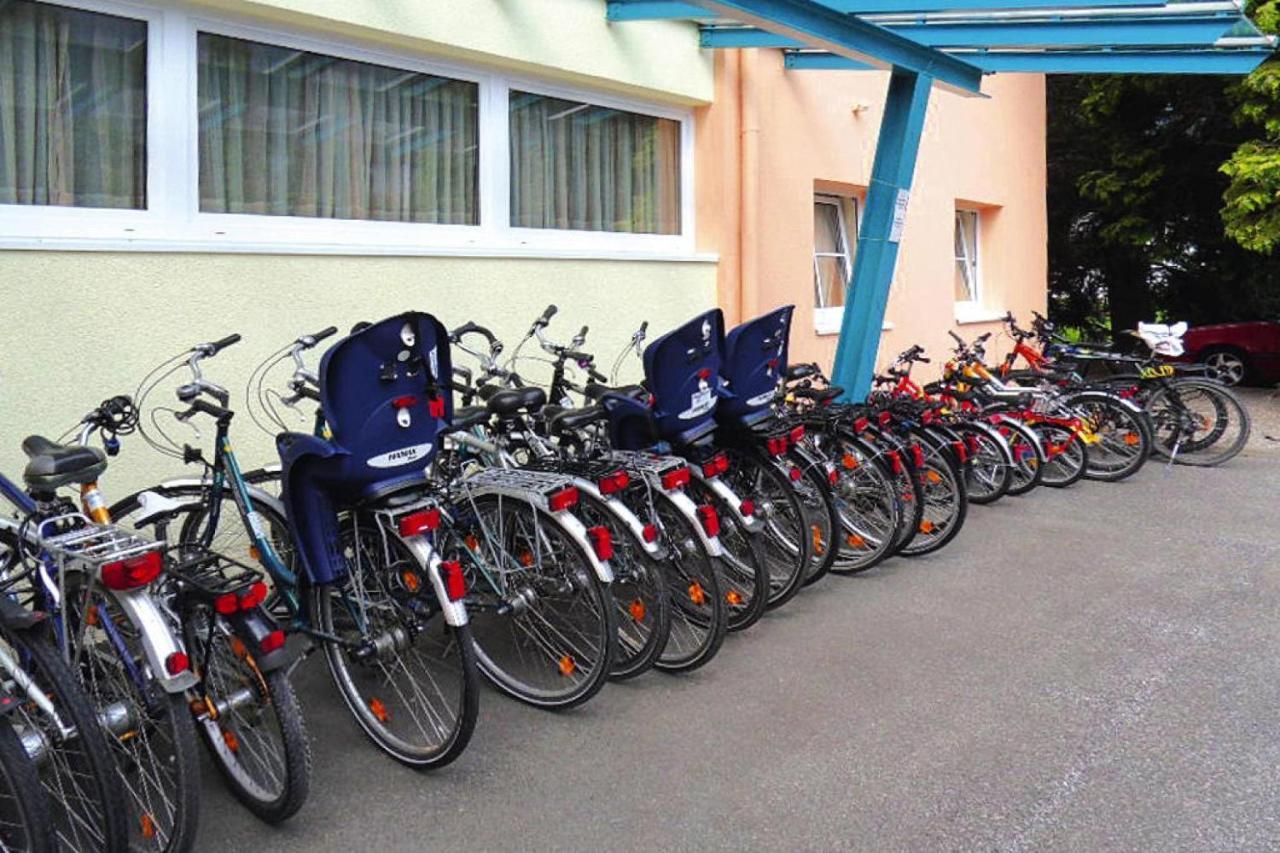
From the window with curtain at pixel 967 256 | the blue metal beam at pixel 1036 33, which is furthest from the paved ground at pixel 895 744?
the window with curtain at pixel 967 256

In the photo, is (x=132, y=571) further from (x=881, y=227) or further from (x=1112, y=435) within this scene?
(x=1112, y=435)

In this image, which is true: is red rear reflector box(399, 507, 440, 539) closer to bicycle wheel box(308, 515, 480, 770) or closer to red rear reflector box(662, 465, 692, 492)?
bicycle wheel box(308, 515, 480, 770)

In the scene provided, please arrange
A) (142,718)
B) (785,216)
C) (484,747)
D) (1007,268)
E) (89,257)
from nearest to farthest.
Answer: (142,718) → (484,747) → (89,257) → (785,216) → (1007,268)

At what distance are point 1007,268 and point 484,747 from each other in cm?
938

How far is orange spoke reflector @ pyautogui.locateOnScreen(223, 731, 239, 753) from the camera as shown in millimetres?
3119

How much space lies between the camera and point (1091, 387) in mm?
8258

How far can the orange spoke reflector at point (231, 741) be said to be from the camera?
10.2 ft

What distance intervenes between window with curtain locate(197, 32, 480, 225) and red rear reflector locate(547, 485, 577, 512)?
223 centimetres

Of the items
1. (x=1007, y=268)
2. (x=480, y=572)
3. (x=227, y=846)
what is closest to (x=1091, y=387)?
(x=1007, y=268)

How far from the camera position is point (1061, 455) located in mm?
7906

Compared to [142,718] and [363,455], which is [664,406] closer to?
[363,455]

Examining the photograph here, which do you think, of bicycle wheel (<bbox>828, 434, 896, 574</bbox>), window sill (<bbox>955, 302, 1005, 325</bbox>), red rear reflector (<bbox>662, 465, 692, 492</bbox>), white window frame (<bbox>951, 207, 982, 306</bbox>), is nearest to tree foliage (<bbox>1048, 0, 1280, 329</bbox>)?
white window frame (<bbox>951, 207, 982, 306</bbox>)

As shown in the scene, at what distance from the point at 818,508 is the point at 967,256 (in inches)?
281

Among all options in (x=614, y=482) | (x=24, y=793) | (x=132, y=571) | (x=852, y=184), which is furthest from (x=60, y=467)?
(x=852, y=184)
